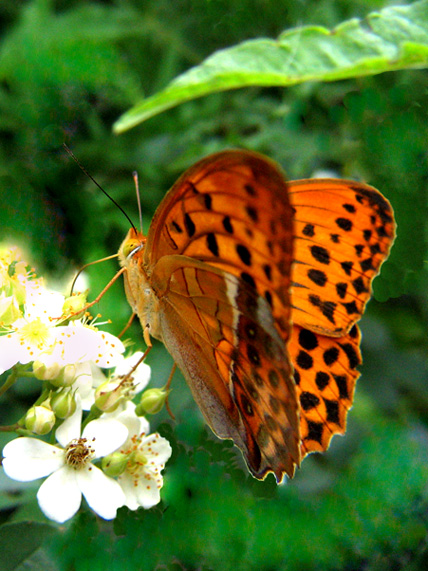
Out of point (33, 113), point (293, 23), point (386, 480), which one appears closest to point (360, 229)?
point (386, 480)

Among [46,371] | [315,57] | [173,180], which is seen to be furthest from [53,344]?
[173,180]

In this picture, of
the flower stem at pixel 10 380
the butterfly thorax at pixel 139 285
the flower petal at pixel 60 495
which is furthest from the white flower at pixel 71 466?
the butterfly thorax at pixel 139 285

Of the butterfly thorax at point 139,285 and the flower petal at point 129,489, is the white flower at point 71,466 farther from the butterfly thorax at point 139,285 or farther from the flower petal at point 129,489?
the butterfly thorax at point 139,285

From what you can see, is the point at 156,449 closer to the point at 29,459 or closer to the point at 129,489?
the point at 129,489

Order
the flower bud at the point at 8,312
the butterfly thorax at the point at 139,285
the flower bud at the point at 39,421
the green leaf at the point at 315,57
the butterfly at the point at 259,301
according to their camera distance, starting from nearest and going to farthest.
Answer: the green leaf at the point at 315,57 → the butterfly at the point at 259,301 → the flower bud at the point at 39,421 → the flower bud at the point at 8,312 → the butterfly thorax at the point at 139,285

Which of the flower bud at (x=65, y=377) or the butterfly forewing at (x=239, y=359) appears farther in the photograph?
the flower bud at (x=65, y=377)

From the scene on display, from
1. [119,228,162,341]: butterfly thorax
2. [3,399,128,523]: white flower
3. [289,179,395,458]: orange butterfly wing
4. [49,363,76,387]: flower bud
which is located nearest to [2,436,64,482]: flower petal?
[3,399,128,523]: white flower

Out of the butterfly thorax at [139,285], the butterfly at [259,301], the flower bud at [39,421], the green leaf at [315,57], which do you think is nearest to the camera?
the green leaf at [315,57]
